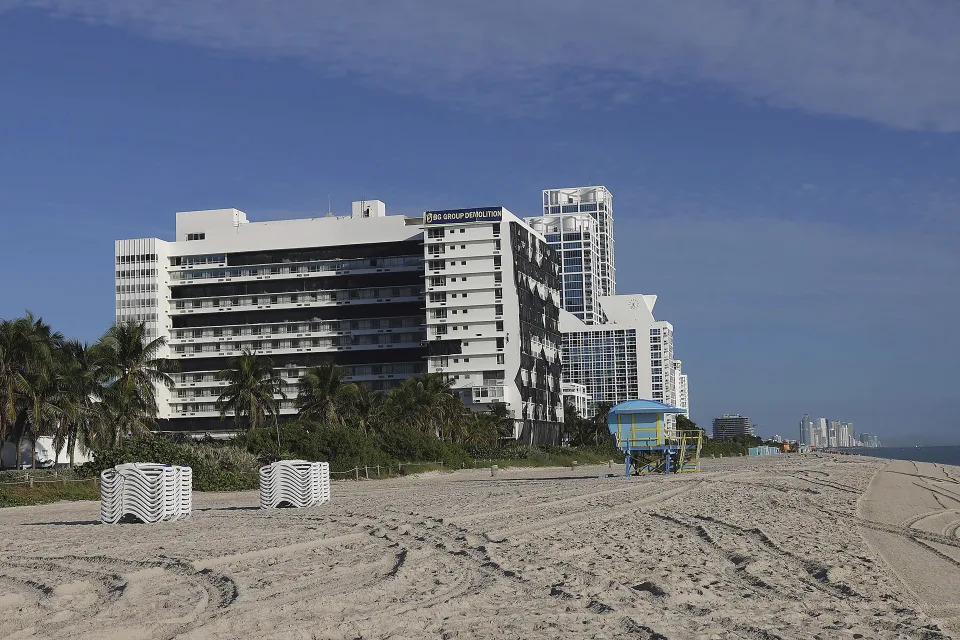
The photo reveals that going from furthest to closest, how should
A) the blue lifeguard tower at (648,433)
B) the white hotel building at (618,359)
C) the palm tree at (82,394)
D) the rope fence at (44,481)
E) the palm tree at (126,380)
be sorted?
1. the white hotel building at (618,359)
2. the palm tree at (126,380)
3. the palm tree at (82,394)
4. the blue lifeguard tower at (648,433)
5. the rope fence at (44,481)

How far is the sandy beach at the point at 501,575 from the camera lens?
9328 mm

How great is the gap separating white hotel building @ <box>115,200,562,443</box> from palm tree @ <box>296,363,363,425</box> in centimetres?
2932

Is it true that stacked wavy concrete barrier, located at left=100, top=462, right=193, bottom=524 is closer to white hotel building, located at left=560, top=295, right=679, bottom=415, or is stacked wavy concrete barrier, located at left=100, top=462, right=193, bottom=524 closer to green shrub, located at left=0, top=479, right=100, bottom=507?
green shrub, located at left=0, top=479, right=100, bottom=507

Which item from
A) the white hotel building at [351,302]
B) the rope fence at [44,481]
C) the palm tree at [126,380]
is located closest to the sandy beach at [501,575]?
the rope fence at [44,481]

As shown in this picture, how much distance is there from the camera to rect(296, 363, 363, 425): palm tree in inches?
3162

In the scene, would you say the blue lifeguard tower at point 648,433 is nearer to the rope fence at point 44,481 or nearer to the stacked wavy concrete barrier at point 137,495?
the rope fence at point 44,481

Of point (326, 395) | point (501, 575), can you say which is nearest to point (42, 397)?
point (326, 395)

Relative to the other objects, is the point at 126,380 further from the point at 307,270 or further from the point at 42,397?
the point at 307,270

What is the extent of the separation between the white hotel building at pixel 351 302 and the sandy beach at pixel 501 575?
87.3 metres

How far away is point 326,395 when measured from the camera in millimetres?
80562

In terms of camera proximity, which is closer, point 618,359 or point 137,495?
point 137,495

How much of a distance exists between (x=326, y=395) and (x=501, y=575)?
69.4 metres

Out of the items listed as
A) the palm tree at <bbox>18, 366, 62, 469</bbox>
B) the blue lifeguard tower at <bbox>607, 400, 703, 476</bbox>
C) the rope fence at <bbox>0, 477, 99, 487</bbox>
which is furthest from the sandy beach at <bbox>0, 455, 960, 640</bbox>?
the palm tree at <bbox>18, 366, 62, 469</bbox>

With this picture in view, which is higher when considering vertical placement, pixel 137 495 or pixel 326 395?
pixel 326 395
